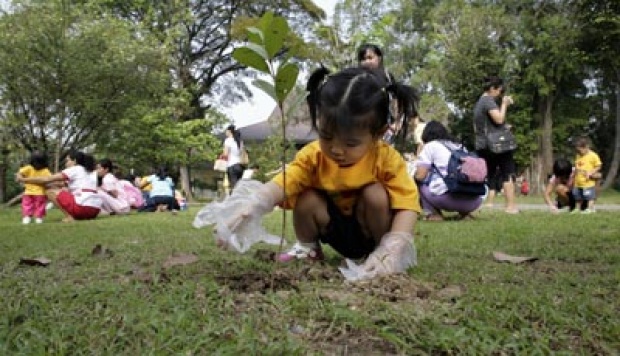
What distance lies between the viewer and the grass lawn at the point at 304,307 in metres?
1.58

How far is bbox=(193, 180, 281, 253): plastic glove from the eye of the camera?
2.42 meters

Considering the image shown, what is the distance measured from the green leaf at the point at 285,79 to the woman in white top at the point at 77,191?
656 cm

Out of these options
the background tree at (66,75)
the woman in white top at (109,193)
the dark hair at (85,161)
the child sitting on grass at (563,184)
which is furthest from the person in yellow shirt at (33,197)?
the background tree at (66,75)

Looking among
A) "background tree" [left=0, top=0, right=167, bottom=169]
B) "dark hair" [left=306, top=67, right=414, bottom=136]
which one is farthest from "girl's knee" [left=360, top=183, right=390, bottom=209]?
"background tree" [left=0, top=0, right=167, bottom=169]

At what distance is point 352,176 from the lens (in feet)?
8.62

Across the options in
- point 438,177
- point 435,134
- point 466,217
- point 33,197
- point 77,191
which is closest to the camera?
point 438,177

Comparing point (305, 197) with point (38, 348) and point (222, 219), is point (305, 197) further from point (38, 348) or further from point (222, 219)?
point (38, 348)

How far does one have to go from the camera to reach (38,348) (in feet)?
5.07

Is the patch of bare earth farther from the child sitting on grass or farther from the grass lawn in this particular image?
the child sitting on grass

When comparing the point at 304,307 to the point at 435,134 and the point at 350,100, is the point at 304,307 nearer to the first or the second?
the point at 350,100

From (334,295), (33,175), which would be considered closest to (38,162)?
(33,175)

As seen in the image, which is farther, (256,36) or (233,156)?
(233,156)

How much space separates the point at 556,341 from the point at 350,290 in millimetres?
A: 739

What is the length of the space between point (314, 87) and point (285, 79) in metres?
0.46
